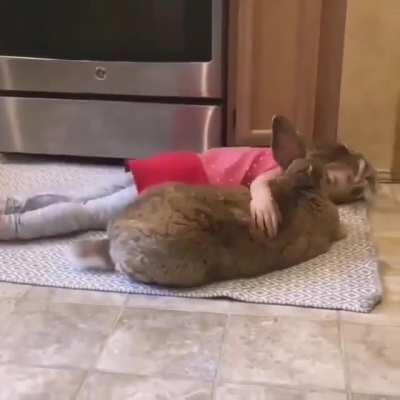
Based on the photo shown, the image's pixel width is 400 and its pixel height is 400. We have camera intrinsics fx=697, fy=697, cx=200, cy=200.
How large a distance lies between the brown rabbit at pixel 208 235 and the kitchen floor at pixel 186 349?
0.23ft

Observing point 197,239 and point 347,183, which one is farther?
point 347,183

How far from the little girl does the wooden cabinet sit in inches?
12.2

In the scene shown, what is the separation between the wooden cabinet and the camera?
189cm

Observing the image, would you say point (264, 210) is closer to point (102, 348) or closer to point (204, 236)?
point (204, 236)

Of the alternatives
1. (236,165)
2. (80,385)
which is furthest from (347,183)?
(80,385)

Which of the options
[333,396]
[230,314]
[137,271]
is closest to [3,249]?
[137,271]

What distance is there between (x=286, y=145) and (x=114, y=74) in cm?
70

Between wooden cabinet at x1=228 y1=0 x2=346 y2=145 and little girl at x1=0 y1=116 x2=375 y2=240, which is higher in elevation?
wooden cabinet at x1=228 y1=0 x2=346 y2=145

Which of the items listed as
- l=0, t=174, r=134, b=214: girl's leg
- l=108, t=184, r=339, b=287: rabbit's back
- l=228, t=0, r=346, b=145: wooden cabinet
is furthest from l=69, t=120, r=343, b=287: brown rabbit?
l=228, t=0, r=346, b=145: wooden cabinet

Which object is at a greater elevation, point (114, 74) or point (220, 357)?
point (114, 74)

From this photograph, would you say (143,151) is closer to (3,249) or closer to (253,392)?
(3,249)

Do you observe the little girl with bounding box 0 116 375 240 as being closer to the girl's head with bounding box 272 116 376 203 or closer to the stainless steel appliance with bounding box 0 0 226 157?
the girl's head with bounding box 272 116 376 203

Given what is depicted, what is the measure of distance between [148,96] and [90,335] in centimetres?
98

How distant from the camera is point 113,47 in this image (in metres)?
1.98
